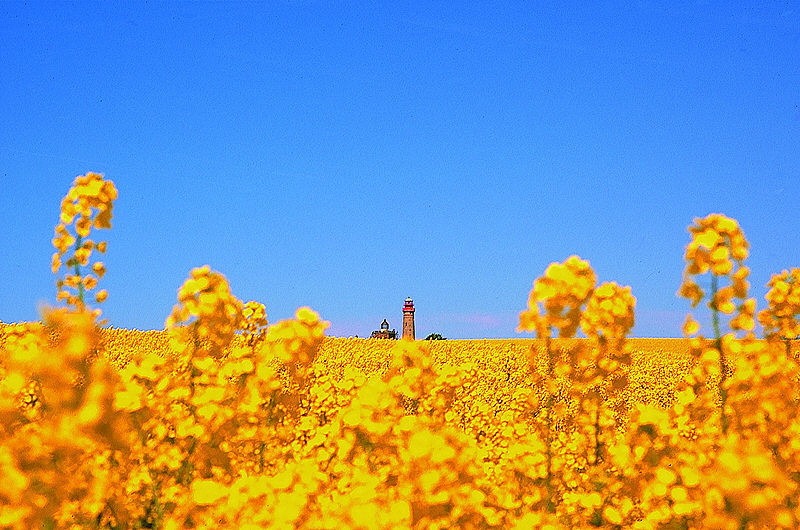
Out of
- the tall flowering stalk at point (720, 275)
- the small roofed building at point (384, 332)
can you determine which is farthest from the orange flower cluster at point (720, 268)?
the small roofed building at point (384, 332)

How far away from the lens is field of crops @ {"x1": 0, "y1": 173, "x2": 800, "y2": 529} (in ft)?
9.87

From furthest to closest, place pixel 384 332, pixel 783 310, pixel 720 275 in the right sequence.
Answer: pixel 384 332, pixel 783 310, pixel 720 275

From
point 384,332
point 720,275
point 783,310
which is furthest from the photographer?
point 384,332

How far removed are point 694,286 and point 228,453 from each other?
363cm

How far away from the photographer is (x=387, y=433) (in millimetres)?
4969

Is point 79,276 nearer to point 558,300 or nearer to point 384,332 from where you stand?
point 558,300

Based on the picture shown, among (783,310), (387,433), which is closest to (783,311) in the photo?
(783,310)

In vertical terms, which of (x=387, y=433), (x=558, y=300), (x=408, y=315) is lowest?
(x=387, y=433)

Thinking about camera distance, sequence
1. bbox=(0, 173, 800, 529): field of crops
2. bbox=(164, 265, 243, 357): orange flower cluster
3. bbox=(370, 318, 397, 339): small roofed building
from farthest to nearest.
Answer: bbox=(370, 318, 397, 339): small roofed building < bbox=(164, 265, 243, 357): orange flower cluster < bbox=(0, 173, 800, 529): field of crops

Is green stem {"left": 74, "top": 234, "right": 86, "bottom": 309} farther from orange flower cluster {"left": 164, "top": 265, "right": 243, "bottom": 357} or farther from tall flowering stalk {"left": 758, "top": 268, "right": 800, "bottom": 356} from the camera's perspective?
tall flowering stalk {"left": 758, "top": 268, "right": 800, "bottom": 356}

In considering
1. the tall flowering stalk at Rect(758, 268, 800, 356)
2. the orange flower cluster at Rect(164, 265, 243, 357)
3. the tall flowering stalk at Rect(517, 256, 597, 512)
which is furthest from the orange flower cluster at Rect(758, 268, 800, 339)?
the orange flower cluster at Rect(164, 265, 243, 357)

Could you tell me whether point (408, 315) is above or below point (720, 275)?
above

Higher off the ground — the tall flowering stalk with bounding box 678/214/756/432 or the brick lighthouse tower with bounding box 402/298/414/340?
the brick lighthouse tower with bounding box 402/298/414/340

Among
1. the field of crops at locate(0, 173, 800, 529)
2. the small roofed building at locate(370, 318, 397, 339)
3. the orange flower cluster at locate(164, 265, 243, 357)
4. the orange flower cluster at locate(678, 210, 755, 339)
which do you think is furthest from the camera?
the small roofed building at locate(370, 318, 397, 339)
